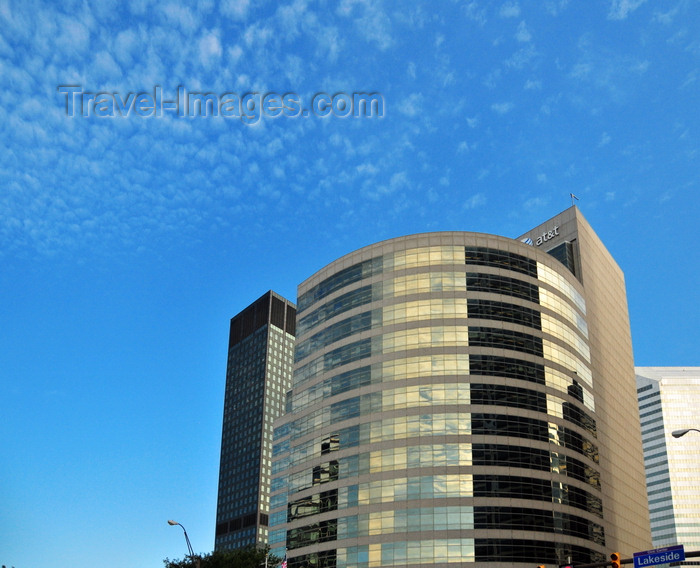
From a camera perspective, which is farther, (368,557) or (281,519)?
(281,519)

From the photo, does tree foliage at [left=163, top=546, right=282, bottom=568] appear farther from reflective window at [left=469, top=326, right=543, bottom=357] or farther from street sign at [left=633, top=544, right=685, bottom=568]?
street sign at [left=633, top=544, right=685, bottom=568]

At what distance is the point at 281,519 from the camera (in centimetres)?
12356

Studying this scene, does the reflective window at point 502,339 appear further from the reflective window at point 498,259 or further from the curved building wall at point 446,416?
the reflective window at point 498,259

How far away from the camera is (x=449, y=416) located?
94062 mm

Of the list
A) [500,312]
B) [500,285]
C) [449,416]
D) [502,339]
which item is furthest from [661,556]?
[500,285]

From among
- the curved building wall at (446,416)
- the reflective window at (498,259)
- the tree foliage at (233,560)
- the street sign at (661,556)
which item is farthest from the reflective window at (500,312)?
the street sign at (661,556)

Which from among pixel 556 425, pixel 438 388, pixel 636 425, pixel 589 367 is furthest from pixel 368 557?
pixel 636 425

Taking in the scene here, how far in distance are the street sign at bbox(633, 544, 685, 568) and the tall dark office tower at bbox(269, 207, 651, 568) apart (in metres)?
48.9

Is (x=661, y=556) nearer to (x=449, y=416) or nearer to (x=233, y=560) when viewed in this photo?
(x=449, y=416)

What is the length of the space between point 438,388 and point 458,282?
15073 mm

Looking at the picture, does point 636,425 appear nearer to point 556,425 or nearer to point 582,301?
point 582,301

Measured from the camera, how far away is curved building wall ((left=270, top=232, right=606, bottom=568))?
90.8 meters

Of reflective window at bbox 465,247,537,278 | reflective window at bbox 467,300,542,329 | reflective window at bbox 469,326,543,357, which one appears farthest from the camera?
reflective window at bbox 465,247,537,278

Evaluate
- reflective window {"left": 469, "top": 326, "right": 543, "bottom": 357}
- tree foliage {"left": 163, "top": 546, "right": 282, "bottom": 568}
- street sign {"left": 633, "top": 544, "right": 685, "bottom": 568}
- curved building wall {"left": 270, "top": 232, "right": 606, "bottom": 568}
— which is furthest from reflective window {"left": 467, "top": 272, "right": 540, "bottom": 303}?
street sign {"left": 633, "top": 544, "right": 685, "bottom": 568}
